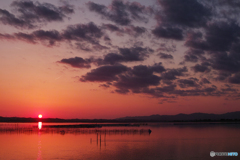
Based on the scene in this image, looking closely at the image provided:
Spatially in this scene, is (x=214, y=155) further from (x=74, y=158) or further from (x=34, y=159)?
(x=34, y=159)

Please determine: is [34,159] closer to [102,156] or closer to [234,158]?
[102,156]

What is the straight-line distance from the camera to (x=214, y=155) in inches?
1911

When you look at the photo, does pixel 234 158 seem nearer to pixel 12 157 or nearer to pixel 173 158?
pixel 173 158

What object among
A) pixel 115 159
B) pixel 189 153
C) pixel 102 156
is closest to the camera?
pixel 115 159

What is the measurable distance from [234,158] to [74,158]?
3122cm

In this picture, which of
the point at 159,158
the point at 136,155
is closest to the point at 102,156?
the point at 136,155

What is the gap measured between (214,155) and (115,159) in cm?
2071

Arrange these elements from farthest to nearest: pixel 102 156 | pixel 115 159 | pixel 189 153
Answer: pixel 189 153 < pixel 102 156 < pixel 115 159

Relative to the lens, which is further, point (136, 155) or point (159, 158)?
point (136, 155)

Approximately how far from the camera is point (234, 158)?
45.5 meters

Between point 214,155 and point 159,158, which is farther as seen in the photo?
point 214,155

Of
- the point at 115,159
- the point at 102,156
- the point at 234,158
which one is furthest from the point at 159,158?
the point at 234,158

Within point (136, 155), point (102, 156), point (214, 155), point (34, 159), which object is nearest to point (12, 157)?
point (34, 159)

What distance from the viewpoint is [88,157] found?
4738 centimetres
